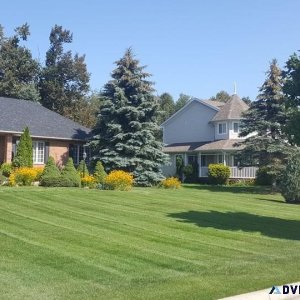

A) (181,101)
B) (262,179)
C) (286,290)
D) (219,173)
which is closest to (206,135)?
(219,173)

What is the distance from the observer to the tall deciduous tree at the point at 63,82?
58.2 m

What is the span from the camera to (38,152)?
1323 inches

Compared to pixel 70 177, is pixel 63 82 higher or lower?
higher

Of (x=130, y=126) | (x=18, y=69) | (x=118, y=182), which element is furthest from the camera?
(x=18, y=69)

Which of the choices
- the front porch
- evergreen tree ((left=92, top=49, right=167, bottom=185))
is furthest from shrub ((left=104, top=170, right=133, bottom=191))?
the front porch

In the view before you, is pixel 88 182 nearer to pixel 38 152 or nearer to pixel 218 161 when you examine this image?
pixel 38 152

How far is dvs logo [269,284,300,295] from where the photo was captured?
7626 millimetres

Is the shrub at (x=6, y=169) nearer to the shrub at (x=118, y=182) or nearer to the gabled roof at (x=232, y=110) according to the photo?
the shrub at (x=118, y=182)

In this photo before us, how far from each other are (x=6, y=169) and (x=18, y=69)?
1146 inches

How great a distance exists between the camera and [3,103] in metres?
35.4

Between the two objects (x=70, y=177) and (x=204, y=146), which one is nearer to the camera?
(x=70, y=177)

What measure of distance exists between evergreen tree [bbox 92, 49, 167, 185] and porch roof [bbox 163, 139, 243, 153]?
1133 cm

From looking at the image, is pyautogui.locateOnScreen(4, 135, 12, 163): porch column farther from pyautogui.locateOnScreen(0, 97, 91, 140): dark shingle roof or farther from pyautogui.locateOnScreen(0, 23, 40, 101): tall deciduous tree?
pyautogui.locateOnScreen(0, 23, 40, 101): tall deciduous tree

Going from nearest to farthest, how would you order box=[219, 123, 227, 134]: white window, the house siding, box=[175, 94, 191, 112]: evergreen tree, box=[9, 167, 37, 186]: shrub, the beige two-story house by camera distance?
1. box=[9, 167, 37, 186]: shrub
2. the beige two-story house
3. box=[219, 123, 227, 134]: white window
4. the house siding
5. box=[175, 94, 191, 112]: evergreen tree
